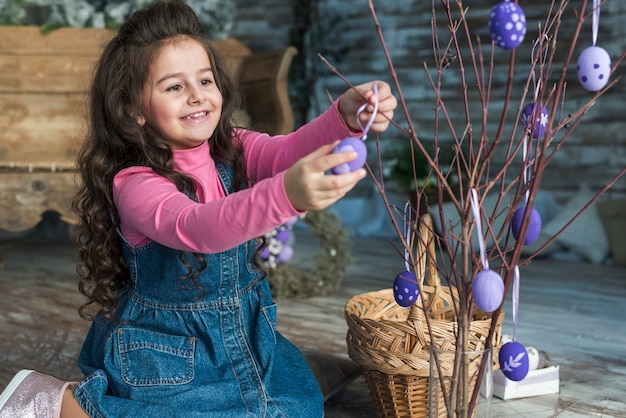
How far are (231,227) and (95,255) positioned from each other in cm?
60

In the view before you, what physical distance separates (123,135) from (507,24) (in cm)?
89

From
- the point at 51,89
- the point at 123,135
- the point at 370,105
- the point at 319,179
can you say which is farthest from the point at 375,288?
the point at 319,179

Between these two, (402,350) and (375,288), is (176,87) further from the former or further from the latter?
(375,288)

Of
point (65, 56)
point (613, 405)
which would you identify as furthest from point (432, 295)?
point (65, 56)

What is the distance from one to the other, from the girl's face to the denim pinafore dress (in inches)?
6.0

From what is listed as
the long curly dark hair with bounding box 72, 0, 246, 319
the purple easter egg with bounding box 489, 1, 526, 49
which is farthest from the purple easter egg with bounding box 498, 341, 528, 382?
the long curly dark hair with bounding box 72, 0, 246, 319

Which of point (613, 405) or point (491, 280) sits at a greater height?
point (491, 280)

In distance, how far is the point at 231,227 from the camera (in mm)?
1200

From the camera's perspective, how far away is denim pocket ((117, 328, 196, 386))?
5.12 ft

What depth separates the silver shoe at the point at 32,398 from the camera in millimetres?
1560

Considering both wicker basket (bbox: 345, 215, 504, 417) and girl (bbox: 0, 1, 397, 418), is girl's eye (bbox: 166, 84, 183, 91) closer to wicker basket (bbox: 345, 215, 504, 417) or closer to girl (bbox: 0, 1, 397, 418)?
girl (bbox: 0, 1, 397, 418)

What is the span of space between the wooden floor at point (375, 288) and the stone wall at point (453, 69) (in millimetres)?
650

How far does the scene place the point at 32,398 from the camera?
1.59 meters

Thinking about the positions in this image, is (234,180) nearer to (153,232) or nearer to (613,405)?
(153,232)
